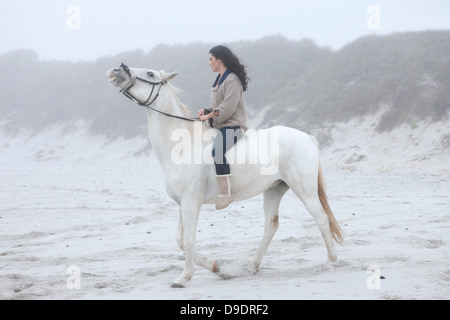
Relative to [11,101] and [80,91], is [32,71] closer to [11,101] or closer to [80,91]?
[11,101]

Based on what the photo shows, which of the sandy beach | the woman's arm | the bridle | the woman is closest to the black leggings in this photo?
the woman

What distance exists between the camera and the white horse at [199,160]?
5164mm

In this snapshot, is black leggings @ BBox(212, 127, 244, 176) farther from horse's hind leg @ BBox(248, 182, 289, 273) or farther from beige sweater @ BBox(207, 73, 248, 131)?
horse's hind leg @ BBox(248, 182, 289, 273)

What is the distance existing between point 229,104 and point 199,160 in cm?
68

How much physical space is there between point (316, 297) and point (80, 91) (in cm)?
4446

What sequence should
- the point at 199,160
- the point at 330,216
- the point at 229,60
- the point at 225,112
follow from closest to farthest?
the point at 199,160, the point at 225,112, the point at 229,60, the point at 330,216

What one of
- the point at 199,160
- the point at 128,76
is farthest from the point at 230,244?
the point at 128,76

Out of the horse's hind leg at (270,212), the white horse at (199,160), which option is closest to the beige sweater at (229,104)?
the white horse at (199,160)

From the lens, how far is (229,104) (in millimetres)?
5359

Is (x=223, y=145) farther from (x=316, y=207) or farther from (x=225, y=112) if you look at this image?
(x=316, y=207)

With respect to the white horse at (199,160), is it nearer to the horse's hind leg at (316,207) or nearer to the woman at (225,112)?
the horse's hind leg at (316,207)

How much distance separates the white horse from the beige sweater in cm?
17

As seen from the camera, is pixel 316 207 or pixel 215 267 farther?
pixel 316 207
